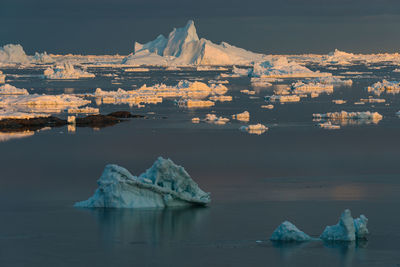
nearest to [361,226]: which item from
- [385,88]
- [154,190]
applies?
[154,190]

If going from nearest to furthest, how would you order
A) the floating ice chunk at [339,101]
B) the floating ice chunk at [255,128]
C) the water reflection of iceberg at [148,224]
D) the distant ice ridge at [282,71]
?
the water reflection of iceberg at [148,224] → the floating ice chunk at [255,128] → the floating ice chunk at [339,101] → the distant ice ridge at [282,71]

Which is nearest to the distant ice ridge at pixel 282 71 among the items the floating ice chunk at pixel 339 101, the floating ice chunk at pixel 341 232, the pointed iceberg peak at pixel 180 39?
the pointed iceberg peak at pixel 180 39

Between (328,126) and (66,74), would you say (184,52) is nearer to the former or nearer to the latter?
(66,74)

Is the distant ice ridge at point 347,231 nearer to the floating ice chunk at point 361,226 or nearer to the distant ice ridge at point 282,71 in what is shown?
the floating ice chunk at point 361,226

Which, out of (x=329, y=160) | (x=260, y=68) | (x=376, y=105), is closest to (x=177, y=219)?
(x=329, y=160)

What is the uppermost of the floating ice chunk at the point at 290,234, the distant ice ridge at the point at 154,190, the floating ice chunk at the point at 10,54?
the floating ice chunk at the point at 10,54

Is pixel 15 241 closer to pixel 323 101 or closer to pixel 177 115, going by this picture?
pixel 177 115
